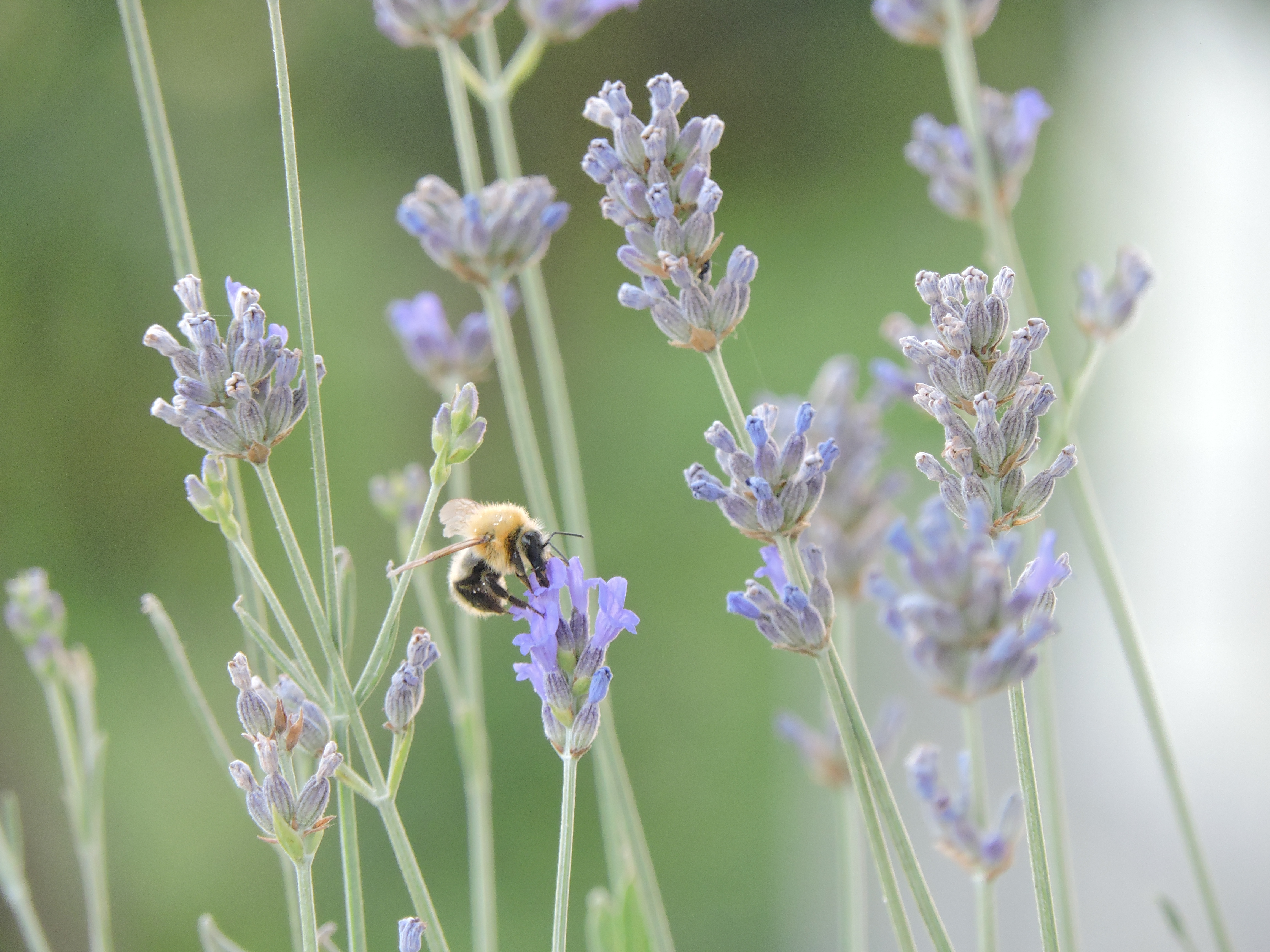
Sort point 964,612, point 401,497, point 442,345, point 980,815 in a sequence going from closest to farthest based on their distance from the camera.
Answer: point 964,612, point 980,815, point 401,497, point 442,345

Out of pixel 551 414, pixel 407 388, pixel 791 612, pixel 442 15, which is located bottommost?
pixel 791 612

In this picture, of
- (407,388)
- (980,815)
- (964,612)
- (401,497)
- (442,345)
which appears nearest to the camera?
(964,612)

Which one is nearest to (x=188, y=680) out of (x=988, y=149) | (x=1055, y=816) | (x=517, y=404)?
(x=517, y=404)

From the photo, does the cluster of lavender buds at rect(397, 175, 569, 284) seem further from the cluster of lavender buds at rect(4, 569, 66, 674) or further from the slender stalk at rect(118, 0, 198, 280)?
the cluster of lavender buds at rect(4, 569, 66, 674)

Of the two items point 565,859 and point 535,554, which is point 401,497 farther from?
point 565,859

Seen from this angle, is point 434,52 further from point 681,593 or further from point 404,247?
point 681,593

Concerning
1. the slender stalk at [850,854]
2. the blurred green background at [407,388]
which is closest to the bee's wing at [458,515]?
the slender stalk at [850,854]

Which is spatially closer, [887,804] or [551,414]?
[887,804]
